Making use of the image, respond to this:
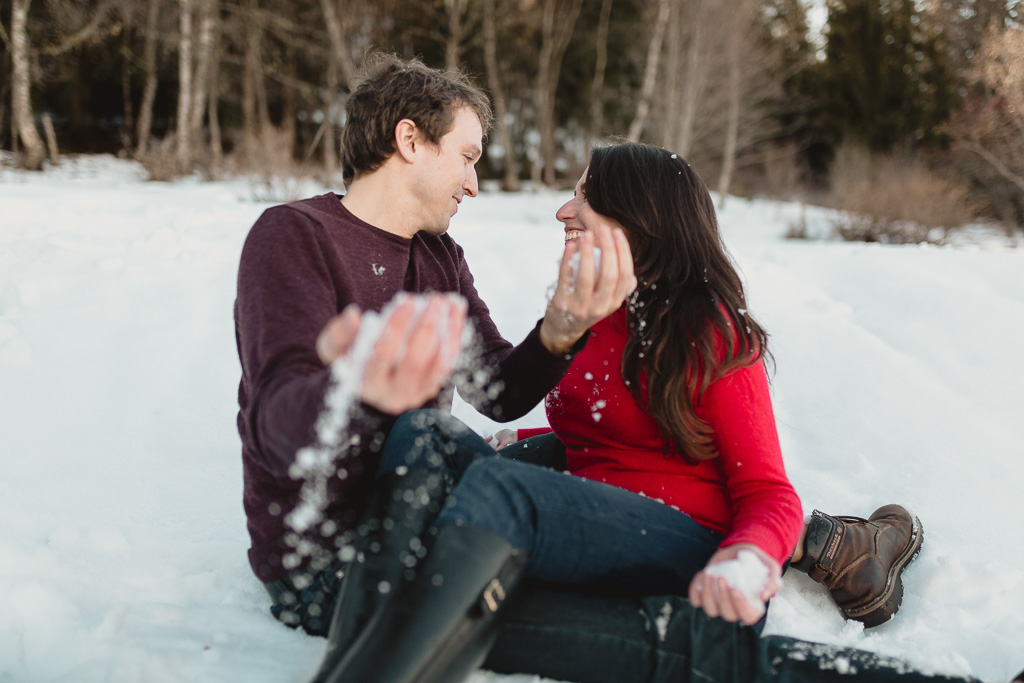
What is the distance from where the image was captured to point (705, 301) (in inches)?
63.6

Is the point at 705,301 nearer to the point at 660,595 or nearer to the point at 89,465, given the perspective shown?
the point at 660,595

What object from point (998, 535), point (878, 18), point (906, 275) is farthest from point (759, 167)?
point (998, 535)

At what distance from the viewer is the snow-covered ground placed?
5.31 feet

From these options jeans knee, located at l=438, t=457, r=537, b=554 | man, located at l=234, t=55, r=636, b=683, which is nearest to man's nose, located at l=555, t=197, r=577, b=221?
man, located at l=234, t=55, r=636, b=683

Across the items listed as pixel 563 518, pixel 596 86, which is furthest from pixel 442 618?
pixel 596 86

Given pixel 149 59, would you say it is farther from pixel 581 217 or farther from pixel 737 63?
pixel 581 217

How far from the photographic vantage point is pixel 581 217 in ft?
5.90

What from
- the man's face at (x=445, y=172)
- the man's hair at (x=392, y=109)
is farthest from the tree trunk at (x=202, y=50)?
the man's face at (x=445, y=172)

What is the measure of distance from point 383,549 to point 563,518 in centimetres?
36

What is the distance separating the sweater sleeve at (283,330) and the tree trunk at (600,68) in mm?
13777

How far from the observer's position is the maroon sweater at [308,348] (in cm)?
123

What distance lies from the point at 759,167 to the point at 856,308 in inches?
643

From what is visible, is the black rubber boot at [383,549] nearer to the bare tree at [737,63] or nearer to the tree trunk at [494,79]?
the tree trunk at [494,79]

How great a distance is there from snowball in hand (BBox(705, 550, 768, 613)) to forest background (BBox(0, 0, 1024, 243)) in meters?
7.40
